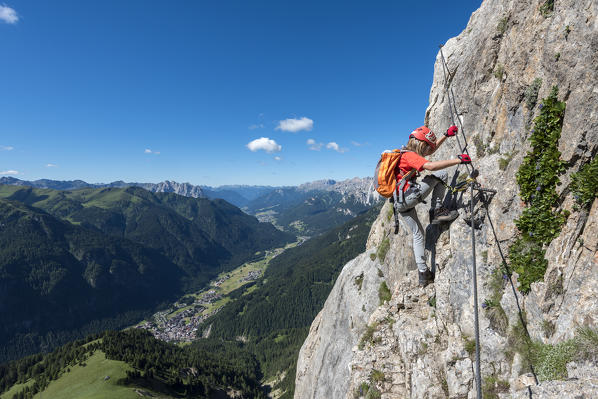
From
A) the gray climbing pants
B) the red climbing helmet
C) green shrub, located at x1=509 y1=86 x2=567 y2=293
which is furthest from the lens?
the red climbing helmet

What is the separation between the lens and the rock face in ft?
23.4

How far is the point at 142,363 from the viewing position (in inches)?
4215

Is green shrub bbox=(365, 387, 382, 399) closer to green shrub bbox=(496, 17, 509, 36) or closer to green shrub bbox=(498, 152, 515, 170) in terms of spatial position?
green shrub bbox=(498, 152, 515, 170)

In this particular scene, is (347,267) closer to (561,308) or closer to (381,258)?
(381,258)

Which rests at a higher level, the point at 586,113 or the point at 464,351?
the point at 586,113

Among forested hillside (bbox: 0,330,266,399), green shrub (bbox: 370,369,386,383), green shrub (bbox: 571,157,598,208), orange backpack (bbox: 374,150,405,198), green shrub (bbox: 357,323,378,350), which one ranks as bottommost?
forested hillside (bbox: 0,330,266,399)

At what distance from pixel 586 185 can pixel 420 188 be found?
15.9ft

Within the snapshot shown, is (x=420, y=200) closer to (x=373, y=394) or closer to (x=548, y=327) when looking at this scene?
(x=548, y=327)

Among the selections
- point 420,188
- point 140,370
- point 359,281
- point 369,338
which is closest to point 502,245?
point 420,188

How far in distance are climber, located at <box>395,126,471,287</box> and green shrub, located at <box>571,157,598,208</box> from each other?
162 inches

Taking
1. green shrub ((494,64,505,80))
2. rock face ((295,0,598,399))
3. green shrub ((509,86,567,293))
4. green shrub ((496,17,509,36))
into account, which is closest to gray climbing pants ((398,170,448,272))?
rock face ((295,0,598,399))

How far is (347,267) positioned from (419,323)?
55.4ft

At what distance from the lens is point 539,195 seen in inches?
324

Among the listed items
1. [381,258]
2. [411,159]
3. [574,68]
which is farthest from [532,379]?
[381,258]
